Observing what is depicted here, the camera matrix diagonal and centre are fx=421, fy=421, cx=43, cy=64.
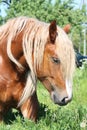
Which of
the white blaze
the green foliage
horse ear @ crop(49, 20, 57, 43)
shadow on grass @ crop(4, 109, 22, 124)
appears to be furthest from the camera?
the green foliage

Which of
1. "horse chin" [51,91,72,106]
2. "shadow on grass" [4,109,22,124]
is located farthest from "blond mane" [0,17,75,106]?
"shadow on grass" [4,109,22,124]

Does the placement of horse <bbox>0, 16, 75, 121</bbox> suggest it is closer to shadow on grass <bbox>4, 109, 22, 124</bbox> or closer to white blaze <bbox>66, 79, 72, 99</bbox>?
white blaze <bbox>66, 79, 72, 99</bbox>

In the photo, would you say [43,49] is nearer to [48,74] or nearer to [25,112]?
[48,74]

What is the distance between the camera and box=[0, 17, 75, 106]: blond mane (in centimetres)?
451

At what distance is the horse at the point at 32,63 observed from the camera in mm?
4508

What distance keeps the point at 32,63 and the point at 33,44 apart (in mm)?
215

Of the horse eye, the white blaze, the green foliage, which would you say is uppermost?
the horse eye

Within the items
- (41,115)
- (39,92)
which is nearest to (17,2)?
(39,92)

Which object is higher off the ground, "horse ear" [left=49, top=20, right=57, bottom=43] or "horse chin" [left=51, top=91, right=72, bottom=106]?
"horse ear" [left=49, top=20, right=57, bottom=43]

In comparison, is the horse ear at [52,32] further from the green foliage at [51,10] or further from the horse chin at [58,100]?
the green foliage at [51,10]

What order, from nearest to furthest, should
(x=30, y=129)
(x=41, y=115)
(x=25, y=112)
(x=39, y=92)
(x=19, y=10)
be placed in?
(x=30, y=129) → (x=25, y=112) → (x=41, y=115) → (x=39, y=92) → (x=19, y=10)

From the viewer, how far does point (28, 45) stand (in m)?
4.77

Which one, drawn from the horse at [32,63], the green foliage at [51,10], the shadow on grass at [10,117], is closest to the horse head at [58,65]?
the horse at [32,63]

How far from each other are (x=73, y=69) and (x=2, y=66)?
0.96m
